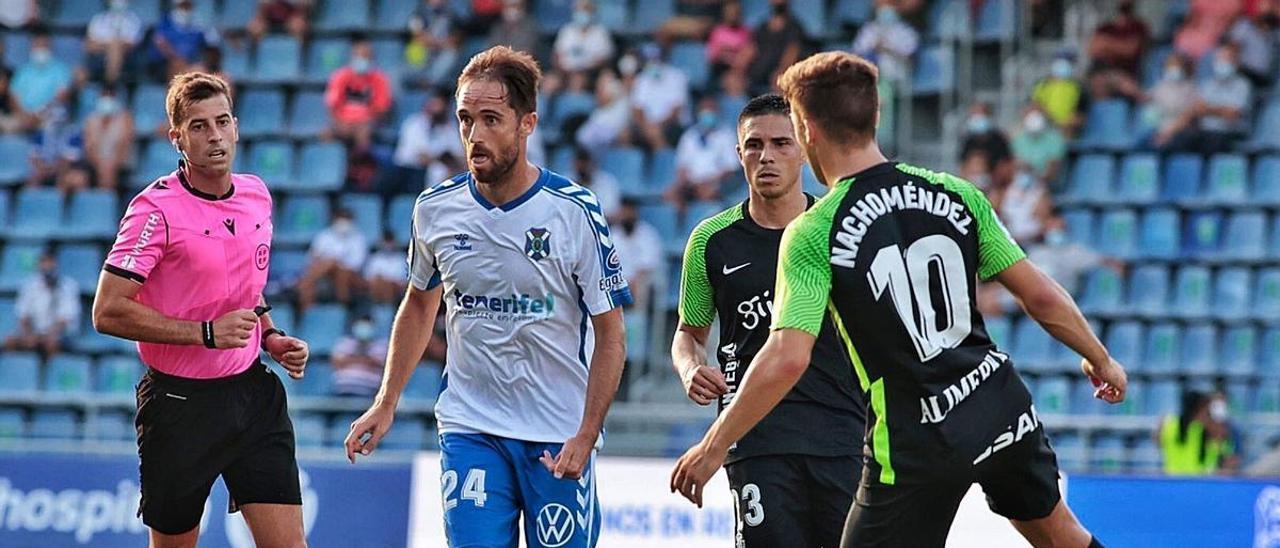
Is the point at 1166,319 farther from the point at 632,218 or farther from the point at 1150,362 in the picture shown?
the point at 632,218

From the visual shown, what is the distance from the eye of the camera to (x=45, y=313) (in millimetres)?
17438

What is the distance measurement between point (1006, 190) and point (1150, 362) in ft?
6.53

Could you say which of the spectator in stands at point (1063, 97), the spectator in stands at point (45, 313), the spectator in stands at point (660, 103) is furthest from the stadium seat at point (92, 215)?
the spectator in stands at point (1063, 97)

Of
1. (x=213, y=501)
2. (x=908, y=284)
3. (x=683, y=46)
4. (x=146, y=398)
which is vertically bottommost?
(x=213, y=501)

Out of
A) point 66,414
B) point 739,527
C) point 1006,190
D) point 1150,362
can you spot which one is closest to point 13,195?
point 66,414

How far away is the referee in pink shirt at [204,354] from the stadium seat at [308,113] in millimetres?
11883

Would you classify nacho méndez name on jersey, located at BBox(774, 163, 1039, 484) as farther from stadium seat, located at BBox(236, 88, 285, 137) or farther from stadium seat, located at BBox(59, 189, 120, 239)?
stadium seat, located at BBox(236, 88, 285, 137)

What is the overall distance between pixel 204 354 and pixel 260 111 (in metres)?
12.4

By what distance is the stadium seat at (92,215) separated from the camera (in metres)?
18.4

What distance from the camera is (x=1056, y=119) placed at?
58.6 ft

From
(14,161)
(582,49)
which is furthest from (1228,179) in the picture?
(14,161)

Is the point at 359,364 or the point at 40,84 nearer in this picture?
the point at 359,364

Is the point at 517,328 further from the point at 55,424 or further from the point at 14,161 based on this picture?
the point at 14,161

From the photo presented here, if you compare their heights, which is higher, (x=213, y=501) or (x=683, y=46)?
(x=683, y=46)
